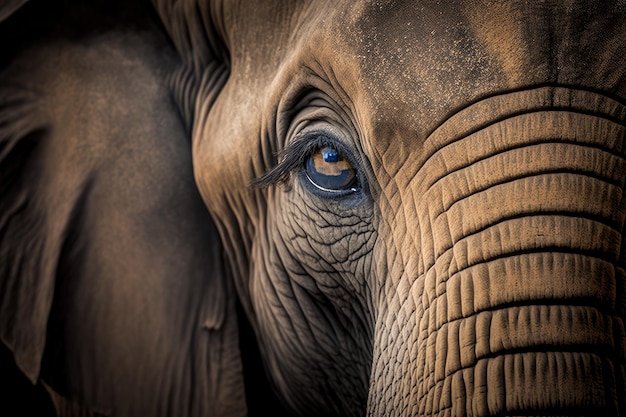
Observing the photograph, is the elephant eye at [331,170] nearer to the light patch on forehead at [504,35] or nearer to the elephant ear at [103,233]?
the light patch on forehead at [504,35]

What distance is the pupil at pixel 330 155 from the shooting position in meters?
1.29

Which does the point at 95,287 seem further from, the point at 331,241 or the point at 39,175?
the point at 331,241

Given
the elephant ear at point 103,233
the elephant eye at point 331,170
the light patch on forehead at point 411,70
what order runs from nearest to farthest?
1. the light patch on forehead at point 411,70
2. the elephant eye at point 331,170
3. the elephant ear at point 103,233

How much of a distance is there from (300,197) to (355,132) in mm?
212

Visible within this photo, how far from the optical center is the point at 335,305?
146cm

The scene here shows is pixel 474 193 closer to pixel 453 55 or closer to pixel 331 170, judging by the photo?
pixel 453 55

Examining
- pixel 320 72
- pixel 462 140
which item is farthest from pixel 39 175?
pixel 462 140

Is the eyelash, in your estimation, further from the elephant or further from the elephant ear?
the elephant ear

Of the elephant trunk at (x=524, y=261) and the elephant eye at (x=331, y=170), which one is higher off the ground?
the elephant eye at (x=331, y=170)

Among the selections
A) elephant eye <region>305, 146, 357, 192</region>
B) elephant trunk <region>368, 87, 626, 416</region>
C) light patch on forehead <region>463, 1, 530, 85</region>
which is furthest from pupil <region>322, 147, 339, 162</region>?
light patch on forehead <region>463, 1, 530, 85</region>

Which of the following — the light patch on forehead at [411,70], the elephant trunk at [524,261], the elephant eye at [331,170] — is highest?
the light patch on forehead at [411,70]

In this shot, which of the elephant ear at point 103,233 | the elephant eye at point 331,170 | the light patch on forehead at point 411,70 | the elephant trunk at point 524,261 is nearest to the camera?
the elephant trunk at point 524,261

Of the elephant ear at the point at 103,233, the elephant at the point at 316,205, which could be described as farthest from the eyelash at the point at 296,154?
the elephant ear at the point at 103,233

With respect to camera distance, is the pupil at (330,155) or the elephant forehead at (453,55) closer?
the elephant forehead at (453,55)
